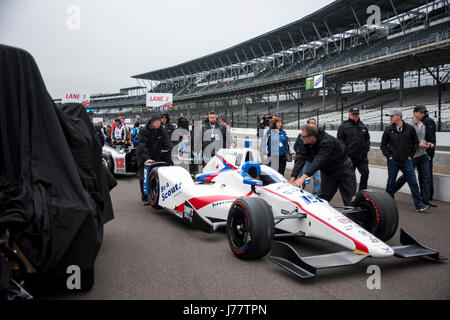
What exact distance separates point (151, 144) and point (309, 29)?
3362 centimetres

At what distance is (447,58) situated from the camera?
2172 cm

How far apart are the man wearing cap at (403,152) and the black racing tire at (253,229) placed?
Result: 3.71m

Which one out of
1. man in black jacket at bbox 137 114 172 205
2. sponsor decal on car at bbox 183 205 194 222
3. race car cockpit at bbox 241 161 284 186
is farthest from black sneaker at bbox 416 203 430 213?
man in black jacket at bbox 137 114 172 205

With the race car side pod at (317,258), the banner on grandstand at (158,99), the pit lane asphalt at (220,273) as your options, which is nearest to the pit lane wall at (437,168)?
the pit lane asphalt at (220,273)

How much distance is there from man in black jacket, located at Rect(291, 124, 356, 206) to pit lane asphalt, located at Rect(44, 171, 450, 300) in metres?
0.92

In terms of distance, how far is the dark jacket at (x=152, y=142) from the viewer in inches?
278

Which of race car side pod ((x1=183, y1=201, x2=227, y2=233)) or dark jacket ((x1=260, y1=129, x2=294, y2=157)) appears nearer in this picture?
race car side pod ((x1=183, y1=201, x2=227, y2=233))

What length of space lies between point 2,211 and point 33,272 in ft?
1.65

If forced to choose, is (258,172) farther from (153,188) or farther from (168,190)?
(153,188)

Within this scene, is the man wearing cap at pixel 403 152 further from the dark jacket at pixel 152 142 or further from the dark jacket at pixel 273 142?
the dark jacket at pixel 152 142

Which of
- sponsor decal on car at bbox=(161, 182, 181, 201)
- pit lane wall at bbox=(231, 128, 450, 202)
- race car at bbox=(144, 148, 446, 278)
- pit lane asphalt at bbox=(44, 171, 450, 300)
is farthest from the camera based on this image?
pit lane wall at bbox=(231, 128, 450, 202)

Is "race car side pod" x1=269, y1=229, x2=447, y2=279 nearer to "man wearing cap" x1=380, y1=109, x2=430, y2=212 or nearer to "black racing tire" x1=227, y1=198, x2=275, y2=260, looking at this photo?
"black racing tire" x1=227, y1=198, x2=275, y2=260

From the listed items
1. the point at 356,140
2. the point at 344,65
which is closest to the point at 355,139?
the point at 356,140

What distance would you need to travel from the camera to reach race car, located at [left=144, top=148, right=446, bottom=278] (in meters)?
3.62
